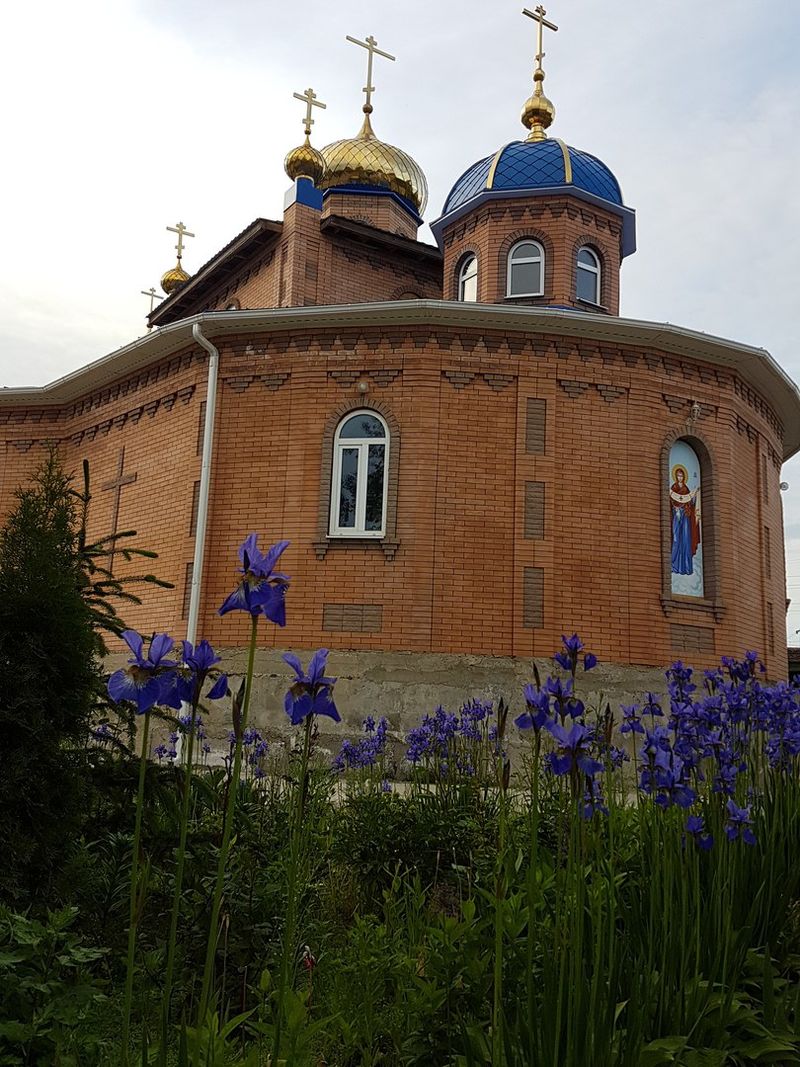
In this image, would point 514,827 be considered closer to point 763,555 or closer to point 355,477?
point 355,477

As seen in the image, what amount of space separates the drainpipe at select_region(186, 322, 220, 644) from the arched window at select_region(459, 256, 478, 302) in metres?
5.21

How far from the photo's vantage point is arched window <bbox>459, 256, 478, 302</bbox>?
15.6 meters

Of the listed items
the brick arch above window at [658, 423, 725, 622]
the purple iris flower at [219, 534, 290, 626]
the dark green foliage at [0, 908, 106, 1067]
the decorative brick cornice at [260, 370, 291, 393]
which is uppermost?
the decorative brick cornice at [260, 370, 291, 393]

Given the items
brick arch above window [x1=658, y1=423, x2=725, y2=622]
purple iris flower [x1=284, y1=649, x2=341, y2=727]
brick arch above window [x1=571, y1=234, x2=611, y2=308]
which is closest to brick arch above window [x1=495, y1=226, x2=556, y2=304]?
brick arch above window [x1=571, y1=234, x2=611, y2=308]

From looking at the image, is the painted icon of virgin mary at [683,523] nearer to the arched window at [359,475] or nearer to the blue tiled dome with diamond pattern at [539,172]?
the arched window at [359,475]

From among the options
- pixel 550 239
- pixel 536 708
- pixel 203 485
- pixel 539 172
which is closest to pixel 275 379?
pixel 203 485

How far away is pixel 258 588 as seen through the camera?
1698 millimetres

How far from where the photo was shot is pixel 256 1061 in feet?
6.11

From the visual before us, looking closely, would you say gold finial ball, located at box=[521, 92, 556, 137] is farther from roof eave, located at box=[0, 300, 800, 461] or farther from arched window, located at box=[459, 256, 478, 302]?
roof eave, located at box=[0, 300, 800, 461]

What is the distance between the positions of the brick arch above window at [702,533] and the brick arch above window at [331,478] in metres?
3.41

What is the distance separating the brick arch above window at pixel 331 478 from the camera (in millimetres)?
11242

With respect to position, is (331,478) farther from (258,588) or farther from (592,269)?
(258,588)

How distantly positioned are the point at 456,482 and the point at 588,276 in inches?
229

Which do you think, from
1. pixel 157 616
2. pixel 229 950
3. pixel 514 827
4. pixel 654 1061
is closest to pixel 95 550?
pixel 229 950
